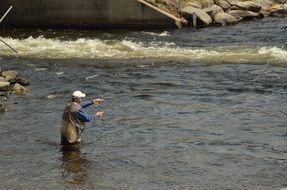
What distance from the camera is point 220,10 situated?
1427 inches

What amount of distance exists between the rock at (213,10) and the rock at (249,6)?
173cm

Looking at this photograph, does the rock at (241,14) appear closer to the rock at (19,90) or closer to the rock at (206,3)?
the rock at (206,3)

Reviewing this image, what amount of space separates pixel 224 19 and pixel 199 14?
176 cm

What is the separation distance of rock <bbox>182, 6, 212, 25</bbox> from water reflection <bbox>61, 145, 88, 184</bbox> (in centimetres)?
2220

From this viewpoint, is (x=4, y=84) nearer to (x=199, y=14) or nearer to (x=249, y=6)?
(x=199, y=14)

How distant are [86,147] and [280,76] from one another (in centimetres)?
949

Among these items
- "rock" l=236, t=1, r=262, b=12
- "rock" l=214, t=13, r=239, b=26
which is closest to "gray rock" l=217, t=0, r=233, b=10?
"rock" l=236, t=1, r=262, b=12

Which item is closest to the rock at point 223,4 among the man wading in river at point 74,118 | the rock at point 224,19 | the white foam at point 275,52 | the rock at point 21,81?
the rock at point 224,19

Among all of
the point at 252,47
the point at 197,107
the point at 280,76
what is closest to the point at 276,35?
the point at 252,47

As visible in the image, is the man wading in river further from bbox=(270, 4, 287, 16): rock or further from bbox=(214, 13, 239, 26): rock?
bbox=(270, 4, 287, 16): rock

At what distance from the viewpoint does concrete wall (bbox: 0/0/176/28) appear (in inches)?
1283

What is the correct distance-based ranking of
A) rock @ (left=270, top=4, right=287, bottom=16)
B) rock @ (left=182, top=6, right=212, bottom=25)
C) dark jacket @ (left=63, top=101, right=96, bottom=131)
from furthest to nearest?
rock @ (left=270, top=4, right=287, bottom=16), rock @ (left=182, top=6, right=212, bottom=25), dark jacket @ (left=63, top=101, right=96, bottom=131)

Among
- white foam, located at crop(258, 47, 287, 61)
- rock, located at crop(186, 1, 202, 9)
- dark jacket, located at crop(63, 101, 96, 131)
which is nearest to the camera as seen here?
dark jacket, located at crop(63, 101, 96, 131)

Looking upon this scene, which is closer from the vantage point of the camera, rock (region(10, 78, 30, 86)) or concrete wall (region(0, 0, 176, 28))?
rock (region(10, 78, 30, 86))
